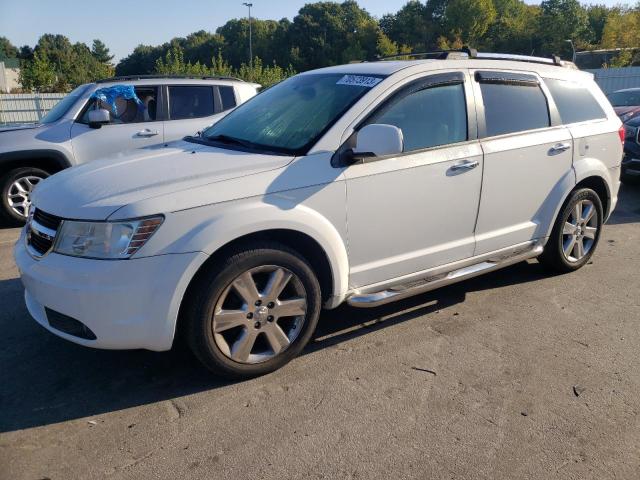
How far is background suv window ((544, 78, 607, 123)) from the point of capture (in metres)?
4.58

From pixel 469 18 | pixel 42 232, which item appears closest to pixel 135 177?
pixel 42 232

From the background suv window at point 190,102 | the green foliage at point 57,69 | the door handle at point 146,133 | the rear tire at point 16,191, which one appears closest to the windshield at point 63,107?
the rear tire at point 16,191

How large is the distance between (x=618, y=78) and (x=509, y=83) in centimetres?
2428

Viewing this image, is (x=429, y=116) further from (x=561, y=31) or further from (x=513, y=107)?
(x=561, y=31)

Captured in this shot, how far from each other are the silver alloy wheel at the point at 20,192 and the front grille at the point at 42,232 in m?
4.11

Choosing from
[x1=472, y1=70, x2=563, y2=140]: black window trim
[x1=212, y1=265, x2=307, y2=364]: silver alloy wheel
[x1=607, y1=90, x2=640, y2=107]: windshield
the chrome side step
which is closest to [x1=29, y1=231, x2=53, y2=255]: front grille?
[x1=212, y1=265, x2=307, y2=364]: silver alloy wheel

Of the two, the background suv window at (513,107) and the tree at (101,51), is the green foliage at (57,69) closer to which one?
the tree at (101,51)

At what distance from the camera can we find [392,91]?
356cm

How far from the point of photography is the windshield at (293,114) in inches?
137

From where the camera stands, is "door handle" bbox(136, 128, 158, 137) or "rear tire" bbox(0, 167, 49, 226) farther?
"door handle" bbox(136, 128, 158, 137)

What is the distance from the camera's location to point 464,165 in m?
3.82

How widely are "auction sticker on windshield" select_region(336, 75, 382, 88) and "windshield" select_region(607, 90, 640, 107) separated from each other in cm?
1005

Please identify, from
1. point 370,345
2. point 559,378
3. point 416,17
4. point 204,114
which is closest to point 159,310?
point 370,345

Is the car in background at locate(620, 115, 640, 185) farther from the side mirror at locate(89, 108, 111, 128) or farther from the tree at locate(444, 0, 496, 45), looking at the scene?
the tree at locate(444, 0, 496, 45)
